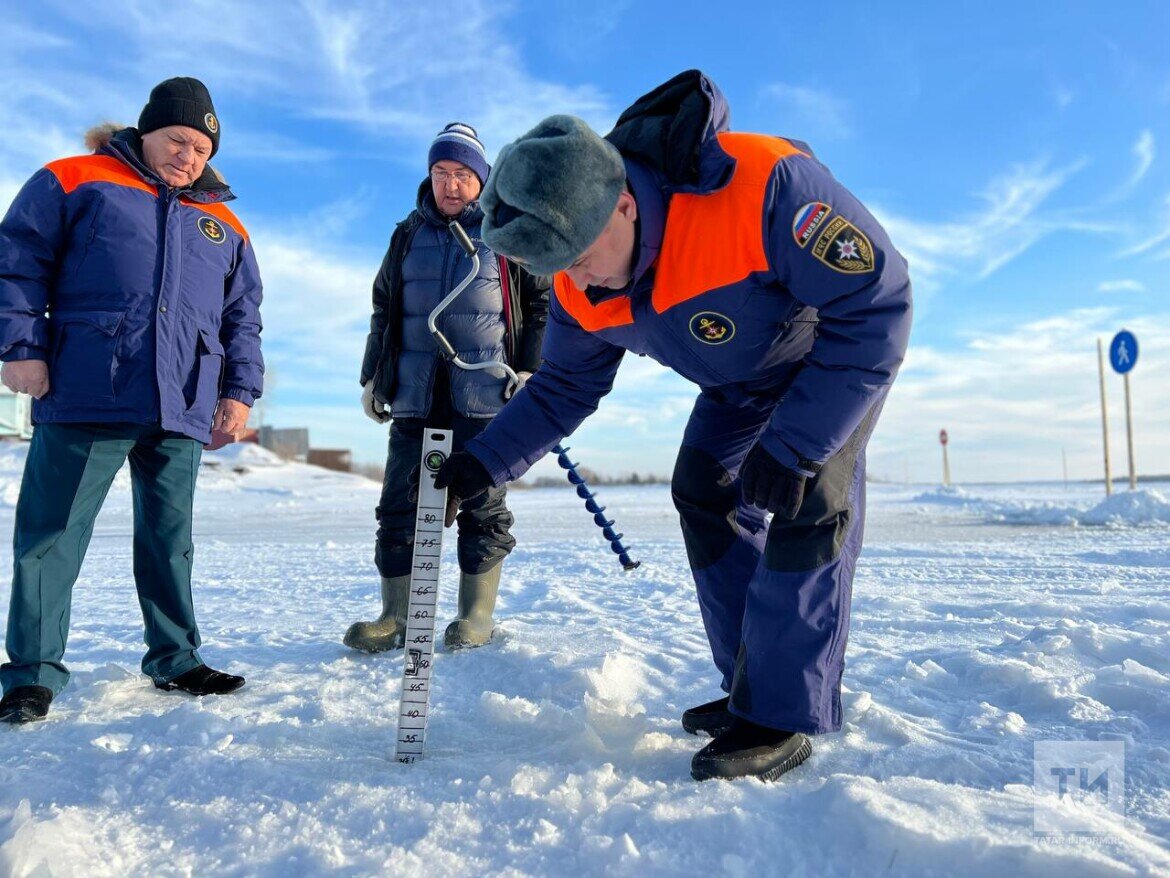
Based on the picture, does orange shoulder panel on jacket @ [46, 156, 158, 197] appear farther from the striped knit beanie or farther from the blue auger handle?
the blue auger handle

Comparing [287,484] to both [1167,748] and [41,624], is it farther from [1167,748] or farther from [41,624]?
[1167,748]

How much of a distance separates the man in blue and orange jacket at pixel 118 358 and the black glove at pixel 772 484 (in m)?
1.90

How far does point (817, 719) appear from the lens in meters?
1.99

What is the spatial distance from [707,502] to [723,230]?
0.79 m

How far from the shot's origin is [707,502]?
2.33 metres

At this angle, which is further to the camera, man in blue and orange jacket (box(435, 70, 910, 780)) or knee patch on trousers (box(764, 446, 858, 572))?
knee patch on trousers (box(764, 446, 858, 572))

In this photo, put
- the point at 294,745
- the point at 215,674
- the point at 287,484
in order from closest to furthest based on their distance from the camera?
the point at 294,745
the point at 215,674
the point at 287,484

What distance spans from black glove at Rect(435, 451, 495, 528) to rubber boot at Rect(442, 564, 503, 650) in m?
1.13

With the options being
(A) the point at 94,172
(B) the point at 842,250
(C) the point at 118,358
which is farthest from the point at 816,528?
(A) the point at 94,172

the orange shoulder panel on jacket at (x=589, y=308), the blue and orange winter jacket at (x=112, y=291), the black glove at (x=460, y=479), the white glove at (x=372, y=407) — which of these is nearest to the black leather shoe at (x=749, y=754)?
the black glove at (x=460, y=479)

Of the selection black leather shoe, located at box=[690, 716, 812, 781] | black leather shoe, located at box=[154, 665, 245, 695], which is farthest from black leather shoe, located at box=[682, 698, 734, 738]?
black leather shoe, located at box=[154, 665, 245, 695]

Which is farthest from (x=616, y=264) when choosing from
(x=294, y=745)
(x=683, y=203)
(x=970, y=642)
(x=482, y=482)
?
(x=970, y=642)

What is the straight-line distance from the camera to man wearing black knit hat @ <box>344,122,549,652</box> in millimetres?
3414

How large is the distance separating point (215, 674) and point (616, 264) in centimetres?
196
